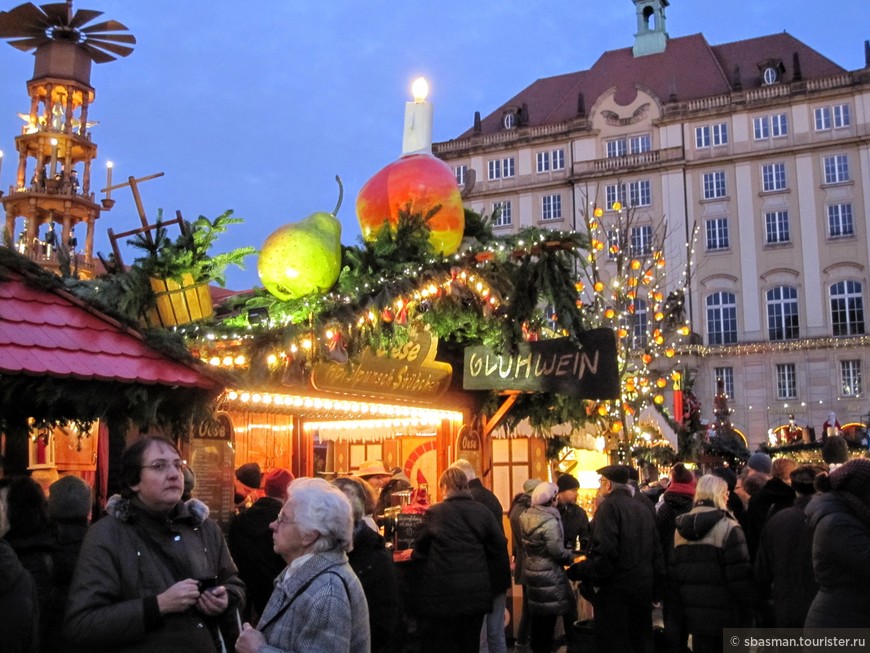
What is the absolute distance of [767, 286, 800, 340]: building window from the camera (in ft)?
132

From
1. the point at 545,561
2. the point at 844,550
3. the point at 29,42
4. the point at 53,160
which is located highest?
the point at 29,42

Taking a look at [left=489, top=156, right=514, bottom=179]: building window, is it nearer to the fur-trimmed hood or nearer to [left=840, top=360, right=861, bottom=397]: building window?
[left=840, top=360, right=861, bottom=397]: building window

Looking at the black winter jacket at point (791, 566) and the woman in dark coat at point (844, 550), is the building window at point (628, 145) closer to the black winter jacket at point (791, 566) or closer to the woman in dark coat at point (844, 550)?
the black winter jacket at point (791, 566)

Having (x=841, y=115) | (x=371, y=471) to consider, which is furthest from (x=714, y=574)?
(x=841, y=115)

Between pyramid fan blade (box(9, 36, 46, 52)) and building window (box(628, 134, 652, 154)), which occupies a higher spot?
building window (box(628, 134, 652, 154))

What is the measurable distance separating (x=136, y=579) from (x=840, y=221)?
42.7 meters

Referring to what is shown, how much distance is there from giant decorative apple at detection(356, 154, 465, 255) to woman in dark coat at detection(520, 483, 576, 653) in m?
2.62

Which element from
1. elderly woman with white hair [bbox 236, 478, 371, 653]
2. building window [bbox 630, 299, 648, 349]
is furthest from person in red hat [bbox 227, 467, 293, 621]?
building window [bbox 630, 299, 648, 349]

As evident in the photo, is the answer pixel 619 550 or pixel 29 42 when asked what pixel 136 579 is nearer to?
pixel 619 550

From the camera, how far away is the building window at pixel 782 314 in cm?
4028

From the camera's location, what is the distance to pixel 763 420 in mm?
39531

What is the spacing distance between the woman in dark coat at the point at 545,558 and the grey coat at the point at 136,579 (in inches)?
186

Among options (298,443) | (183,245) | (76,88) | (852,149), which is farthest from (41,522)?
(852,149)

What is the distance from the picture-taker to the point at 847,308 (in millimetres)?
39562
